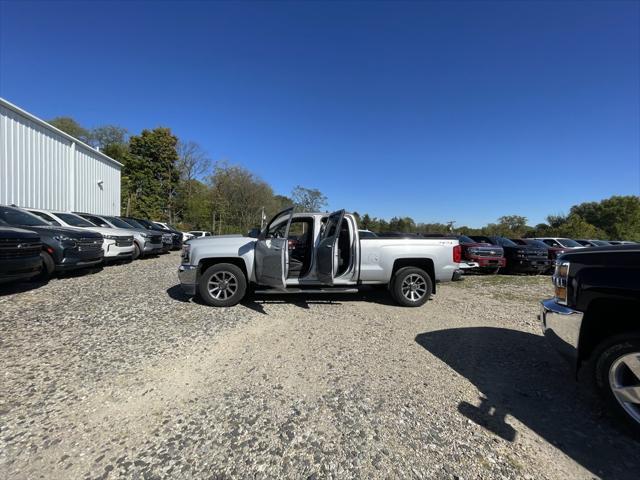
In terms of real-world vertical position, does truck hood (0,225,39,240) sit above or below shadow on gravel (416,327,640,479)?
above

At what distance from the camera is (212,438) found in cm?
238

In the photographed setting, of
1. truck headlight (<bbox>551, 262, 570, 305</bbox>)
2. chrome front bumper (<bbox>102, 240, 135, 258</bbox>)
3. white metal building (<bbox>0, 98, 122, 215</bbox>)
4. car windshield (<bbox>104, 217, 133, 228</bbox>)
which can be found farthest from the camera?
car windshield (<bbox>104, 217, 133, 228</bbox>)

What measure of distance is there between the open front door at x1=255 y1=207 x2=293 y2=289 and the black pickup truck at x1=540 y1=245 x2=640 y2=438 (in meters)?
3.78

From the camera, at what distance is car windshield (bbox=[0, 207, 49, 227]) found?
730cm

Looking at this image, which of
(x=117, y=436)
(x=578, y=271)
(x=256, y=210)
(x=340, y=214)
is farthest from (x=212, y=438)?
(x=256, y=210)

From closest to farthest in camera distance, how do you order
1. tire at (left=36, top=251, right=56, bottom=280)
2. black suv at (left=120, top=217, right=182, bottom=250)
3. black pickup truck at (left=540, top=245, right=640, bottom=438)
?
black pickup truck at (left=540, top=245, right=640, bottom=438), tire at (left=36, top=251, right=56, bottom=280), black suv at (left=120, top=217, right=182, bottom=250)

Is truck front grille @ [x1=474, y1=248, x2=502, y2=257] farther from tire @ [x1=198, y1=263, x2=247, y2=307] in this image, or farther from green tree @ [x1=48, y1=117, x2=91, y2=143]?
green tree @ [x1=48, y1=117, x2=91, y2=143]

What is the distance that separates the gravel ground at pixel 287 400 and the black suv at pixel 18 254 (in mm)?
595

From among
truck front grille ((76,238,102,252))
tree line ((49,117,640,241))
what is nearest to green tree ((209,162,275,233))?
tree line ((49,117,640,241))

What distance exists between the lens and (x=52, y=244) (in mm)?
7199

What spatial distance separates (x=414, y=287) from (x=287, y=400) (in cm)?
408

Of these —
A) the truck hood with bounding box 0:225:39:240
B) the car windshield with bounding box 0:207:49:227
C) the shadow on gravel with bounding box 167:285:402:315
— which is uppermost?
the car windshield with bounding box 0:207:49:227

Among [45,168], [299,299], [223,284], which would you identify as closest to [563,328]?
[299,299]

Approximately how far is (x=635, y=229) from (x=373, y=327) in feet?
169
